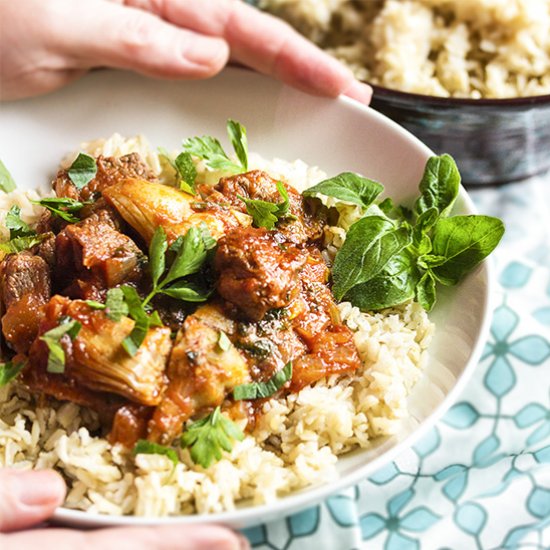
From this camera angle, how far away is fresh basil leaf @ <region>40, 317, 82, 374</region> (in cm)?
291

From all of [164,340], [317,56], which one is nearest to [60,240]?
[164,340]

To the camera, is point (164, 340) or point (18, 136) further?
point (18, 136)

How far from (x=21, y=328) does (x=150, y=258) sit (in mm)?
567

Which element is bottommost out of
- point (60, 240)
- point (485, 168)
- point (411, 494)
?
point (411, 494)

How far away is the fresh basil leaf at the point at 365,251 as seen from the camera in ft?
11.4

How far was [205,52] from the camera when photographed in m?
4.39

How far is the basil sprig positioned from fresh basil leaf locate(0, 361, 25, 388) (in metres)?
1.31

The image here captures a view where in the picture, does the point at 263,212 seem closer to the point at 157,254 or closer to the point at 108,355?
the point at 157,254

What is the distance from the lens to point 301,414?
320cm

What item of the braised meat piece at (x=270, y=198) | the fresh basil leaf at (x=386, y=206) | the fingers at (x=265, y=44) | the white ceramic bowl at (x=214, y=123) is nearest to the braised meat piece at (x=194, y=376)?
the braised meat piece at (x=270, y=198)

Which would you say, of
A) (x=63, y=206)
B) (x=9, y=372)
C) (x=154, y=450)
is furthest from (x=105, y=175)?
(x=154, y=450)

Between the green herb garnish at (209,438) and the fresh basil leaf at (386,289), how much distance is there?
0.89 meters

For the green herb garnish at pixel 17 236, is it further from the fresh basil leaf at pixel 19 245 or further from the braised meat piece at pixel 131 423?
the braised meat piece at pixel 131 423

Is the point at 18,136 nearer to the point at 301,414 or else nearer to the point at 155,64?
the point at 155,64
